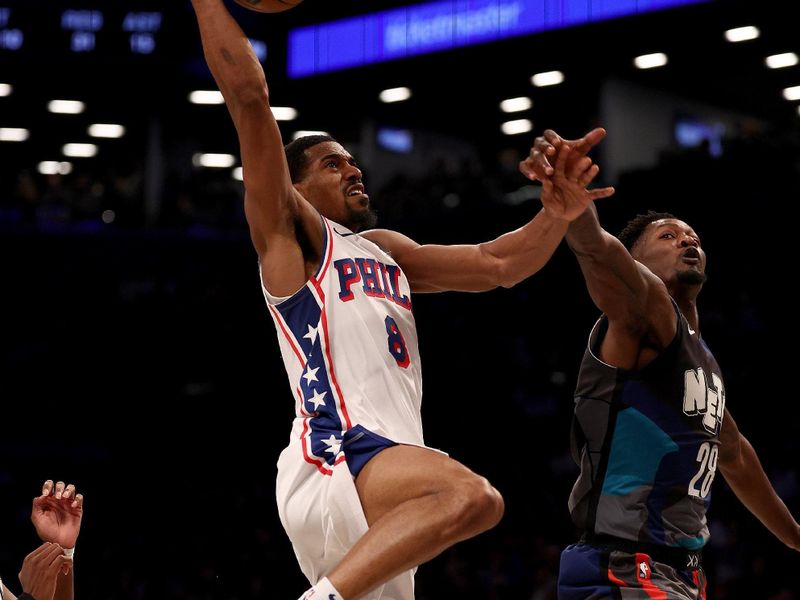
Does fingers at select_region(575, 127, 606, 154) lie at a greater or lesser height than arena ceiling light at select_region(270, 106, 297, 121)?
lesser

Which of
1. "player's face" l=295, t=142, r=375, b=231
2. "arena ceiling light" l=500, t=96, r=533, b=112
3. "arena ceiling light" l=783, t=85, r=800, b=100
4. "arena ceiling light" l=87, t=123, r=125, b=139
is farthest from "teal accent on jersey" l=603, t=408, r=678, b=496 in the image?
"arena ceiling light" l=87, t=123, r=125, b=139

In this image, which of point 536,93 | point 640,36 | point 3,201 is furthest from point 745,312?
point 3,201

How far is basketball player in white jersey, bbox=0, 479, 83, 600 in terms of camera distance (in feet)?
15.1

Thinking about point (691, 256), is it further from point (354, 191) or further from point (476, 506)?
point (476, 506)

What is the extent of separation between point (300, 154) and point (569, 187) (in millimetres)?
1190

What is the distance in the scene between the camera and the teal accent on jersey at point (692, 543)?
417 cm

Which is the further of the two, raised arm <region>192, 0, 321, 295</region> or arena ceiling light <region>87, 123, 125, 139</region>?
arena ceiling light <region>87, 123, 125, 139</region>

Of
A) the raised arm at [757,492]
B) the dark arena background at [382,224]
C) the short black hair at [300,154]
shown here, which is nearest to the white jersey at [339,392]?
the short black hair at [300,154]

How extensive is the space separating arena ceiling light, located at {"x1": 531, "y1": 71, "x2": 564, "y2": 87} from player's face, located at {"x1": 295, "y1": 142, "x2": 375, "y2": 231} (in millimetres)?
14013

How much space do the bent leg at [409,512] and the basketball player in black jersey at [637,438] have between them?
0.91m

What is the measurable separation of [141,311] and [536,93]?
327 inches

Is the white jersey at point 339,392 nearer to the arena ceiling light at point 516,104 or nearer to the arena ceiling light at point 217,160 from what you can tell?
the arena ceiling light at point 516,104

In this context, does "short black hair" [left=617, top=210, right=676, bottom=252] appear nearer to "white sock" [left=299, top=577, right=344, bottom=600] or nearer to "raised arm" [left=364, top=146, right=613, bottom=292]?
"raised arm" [left=364, top=146, right=613, bottom=292]

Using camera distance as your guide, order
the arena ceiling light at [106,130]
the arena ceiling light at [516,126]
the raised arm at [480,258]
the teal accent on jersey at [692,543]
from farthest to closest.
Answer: the arena ceiling light at [106,130], the arena ceiling light at [516,126], the raised arm at [480,258], the teal accent on jersey at [692,543]
